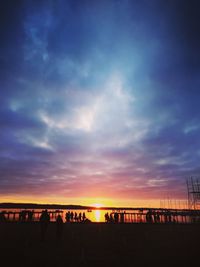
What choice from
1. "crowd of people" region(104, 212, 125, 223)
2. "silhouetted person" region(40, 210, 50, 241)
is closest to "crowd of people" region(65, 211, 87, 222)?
"crowd of people" region(104, 212, 125, 223)

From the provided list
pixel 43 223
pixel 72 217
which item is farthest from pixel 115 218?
pixel 43 223

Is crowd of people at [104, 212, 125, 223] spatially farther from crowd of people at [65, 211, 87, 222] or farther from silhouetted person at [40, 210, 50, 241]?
silhouetted person at [40, 210, 50, 241]

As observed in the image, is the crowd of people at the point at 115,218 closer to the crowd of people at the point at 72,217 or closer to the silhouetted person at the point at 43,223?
the crowd of people at the point at 72,217

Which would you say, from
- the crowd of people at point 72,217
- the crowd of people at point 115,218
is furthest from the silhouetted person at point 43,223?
the crowd of people at point 72,217

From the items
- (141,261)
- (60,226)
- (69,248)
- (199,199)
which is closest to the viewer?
(141,261)

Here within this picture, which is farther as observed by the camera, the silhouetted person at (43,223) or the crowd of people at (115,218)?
the crowd of people at (115,218)

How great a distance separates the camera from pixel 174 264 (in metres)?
14.2

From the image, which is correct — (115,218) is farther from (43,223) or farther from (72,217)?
(43,223)

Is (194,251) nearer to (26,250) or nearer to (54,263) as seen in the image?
(54,263)

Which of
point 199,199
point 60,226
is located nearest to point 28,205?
point 199,199

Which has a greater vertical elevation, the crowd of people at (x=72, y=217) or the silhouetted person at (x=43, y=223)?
the silhouetted person at (x=43, y=223)

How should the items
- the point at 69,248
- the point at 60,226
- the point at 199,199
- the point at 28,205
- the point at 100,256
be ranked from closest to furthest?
the point at 100,256
the point at 69,248
the point at 60,226
the point at 199,199
the point at 28,205

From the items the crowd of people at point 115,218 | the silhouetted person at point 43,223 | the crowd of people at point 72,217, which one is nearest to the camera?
the silhouetted person at point 43,223

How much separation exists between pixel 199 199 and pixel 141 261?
151 ft
